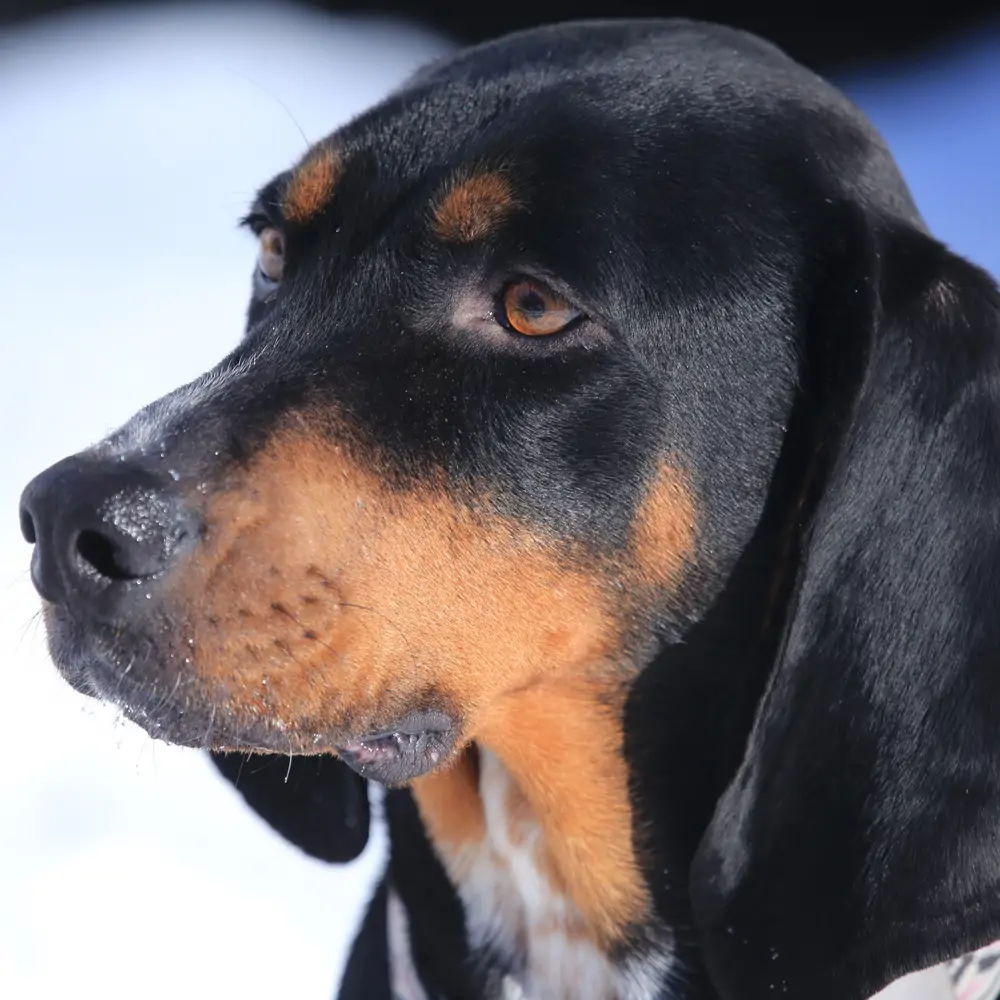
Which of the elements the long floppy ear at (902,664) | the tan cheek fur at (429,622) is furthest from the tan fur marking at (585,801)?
the long floppy ear at (902,664)

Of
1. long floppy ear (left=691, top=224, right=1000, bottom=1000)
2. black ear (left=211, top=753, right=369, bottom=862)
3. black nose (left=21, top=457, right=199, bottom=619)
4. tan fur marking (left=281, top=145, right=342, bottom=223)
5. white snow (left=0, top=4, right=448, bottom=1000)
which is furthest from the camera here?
white snow (left=0, top=4, right=448, bottom=1000)

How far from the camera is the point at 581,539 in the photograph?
2.45 metres

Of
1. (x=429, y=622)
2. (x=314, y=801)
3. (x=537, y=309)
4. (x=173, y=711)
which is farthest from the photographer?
(x=314, y=801)

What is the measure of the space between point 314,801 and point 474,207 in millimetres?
1337

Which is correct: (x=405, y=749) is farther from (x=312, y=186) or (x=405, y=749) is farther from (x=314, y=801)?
(x=312, y=186)

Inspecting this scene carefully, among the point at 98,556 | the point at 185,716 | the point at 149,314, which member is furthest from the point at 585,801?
the point at 149,314

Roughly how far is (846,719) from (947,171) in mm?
7353

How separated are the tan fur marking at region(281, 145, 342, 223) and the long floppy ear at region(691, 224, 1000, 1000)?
3.42 ft

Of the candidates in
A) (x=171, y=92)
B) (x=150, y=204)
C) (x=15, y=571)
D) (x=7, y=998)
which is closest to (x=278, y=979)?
(x=7, y=998)

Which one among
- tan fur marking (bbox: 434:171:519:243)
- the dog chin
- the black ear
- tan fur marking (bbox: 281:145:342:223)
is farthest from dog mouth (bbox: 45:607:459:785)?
tan fur marking (bbox: 281:145:342:223)

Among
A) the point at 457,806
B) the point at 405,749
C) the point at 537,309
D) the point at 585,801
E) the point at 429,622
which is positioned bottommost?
the point at 457,806

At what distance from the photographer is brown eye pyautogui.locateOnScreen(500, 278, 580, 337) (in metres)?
2.41

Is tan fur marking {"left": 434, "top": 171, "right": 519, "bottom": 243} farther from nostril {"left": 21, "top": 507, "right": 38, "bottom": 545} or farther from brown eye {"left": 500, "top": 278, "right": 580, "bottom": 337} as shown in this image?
nostril {"left": 21, "top": 507, "right": 38, "bottom": 545}

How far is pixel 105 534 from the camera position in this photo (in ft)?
6.84
